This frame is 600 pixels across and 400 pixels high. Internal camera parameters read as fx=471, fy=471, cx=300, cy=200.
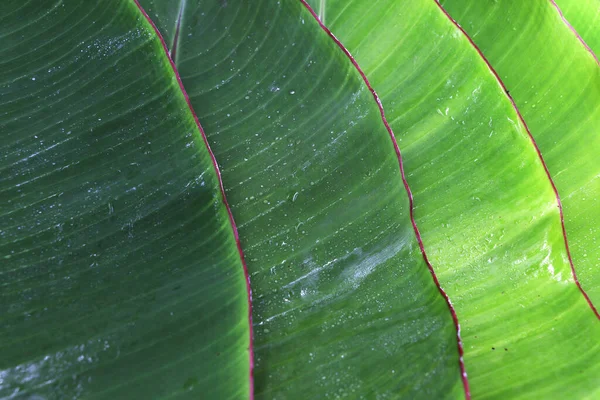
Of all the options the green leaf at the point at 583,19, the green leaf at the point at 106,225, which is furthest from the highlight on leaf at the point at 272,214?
the green leaf at the point at 583,19

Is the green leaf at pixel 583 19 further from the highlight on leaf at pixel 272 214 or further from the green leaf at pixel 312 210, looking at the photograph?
the green leaf at pixel 312 210

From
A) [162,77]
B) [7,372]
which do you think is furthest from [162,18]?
[7,372]

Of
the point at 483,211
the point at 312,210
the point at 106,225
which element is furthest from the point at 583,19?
the point at 106,225

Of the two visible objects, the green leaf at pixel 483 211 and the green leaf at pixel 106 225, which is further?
the green leaf at pixel 483 211

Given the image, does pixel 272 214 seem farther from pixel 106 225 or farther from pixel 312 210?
pixel 106 225

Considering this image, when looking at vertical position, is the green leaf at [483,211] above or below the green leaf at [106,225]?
below

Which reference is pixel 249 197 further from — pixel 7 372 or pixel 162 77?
pixel 7 372
